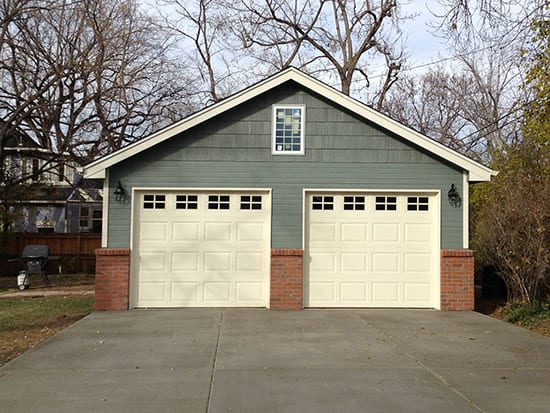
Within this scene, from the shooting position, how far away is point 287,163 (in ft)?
38.5

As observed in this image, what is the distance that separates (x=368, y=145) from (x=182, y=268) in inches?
180

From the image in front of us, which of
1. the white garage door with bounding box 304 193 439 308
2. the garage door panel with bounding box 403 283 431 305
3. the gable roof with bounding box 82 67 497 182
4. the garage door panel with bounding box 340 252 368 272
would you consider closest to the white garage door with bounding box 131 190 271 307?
the white garage door with bounding box 304 193 439 308

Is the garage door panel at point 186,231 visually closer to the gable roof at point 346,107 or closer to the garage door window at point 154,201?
the garage door window at point 154,201

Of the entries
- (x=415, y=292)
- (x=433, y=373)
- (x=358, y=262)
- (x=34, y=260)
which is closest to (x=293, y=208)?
(x=358, y=262)

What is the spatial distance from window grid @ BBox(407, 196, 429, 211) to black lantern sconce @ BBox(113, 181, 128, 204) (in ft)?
19.0

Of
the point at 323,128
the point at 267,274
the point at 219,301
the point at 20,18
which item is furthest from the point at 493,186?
the point at 20,18

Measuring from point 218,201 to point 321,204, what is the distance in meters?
2.12

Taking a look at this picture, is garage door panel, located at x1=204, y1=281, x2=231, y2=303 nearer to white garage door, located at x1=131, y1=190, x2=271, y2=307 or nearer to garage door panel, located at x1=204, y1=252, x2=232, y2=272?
white garage door, located at x1=131, y1=190, x2=271, y2=307

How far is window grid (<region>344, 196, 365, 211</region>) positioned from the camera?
39.0 ft

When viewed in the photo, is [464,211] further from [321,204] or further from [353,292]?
[321,204]

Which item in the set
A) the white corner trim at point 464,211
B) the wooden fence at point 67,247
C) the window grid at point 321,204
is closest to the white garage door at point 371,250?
the window grid at point 321,204

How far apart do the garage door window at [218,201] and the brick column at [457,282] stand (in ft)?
14.8

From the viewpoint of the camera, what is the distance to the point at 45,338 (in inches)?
365

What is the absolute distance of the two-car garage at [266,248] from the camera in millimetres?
11648
